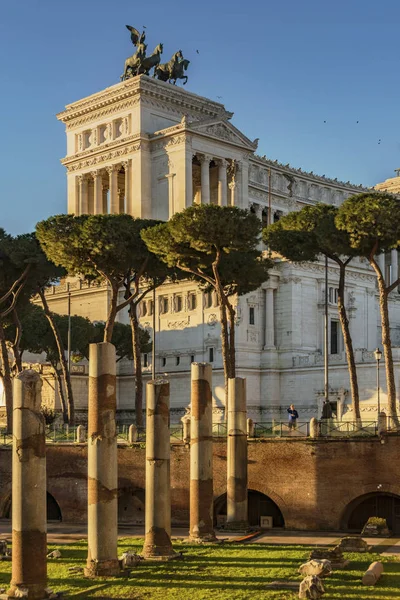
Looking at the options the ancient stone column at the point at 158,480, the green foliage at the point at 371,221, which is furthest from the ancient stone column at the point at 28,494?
the green foliage at the point at 371,221

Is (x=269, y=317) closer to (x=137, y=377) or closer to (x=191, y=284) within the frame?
(x=191, y=284)

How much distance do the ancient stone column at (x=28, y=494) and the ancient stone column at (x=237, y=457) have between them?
12915 millimetres

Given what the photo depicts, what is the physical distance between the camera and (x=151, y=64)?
86.6 meters

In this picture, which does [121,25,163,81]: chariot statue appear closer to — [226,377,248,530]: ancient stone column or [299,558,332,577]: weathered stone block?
[226,377,248,530]: ancient stone column

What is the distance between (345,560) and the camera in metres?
A: 29.6

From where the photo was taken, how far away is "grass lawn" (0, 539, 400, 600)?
84.6 ft

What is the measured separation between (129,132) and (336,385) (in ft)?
114

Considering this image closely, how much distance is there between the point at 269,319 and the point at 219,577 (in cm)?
3728

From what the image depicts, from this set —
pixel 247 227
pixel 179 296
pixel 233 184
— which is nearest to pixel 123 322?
pixel 179 296

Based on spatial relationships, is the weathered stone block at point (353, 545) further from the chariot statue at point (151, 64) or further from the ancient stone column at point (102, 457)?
the chariot statue at point (151, 64)

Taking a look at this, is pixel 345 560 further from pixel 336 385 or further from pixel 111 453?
pixel 336 385

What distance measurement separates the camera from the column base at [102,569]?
28.4 m

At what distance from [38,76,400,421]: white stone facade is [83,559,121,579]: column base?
21734mm

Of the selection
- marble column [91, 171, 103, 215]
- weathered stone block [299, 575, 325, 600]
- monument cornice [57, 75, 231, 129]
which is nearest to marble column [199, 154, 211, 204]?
monument cornice [57, 75, 231, 129]
